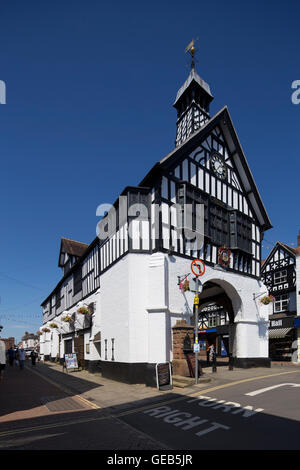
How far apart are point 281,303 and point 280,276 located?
2.51 metres

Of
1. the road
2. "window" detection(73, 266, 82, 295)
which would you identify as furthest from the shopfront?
"window" detection(73, 266, 82, 295)

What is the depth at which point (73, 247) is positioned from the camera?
120 feet

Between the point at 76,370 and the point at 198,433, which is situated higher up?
the point at 198,433

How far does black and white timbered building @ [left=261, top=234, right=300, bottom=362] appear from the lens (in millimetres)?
28344

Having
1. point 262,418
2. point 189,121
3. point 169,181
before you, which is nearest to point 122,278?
point 169,181

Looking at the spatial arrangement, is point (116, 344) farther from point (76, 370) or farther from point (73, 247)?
point (73, 247)

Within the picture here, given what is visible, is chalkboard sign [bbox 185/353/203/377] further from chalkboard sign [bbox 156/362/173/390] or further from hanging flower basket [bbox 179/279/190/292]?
hanging flower basket [bbox 179/279/190/292]

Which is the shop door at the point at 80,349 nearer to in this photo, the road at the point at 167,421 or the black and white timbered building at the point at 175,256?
the black and white timbered building at the point at 175,256

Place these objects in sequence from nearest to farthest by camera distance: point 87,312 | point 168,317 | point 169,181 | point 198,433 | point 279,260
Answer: point 198,433 < point 168,317 < point 169,181 < point 87,312 < point 279,260

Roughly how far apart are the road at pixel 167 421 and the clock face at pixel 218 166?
40.8 feet

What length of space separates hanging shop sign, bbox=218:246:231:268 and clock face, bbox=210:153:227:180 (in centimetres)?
457

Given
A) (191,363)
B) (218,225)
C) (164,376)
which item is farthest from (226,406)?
(218,225)

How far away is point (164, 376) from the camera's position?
1374cm

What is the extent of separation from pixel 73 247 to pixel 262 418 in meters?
31.0
